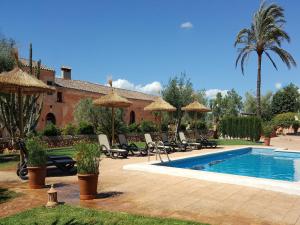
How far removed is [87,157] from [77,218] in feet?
4.87

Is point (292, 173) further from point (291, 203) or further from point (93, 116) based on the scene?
point (93, 116)

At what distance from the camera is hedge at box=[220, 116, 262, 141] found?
86.5 feet

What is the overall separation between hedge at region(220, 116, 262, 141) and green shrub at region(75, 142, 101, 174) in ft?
70.6

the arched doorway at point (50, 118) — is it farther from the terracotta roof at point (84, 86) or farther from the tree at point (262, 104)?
the tree at point (262, 104)

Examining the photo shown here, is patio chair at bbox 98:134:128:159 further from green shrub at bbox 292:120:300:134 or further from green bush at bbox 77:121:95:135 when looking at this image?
green shrub at bbox 292:120:300:134

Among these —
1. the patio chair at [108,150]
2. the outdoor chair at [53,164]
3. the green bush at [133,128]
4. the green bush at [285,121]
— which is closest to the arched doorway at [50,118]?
the green bush at [133,128]

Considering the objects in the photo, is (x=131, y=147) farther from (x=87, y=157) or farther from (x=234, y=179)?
(x=87, y=157)

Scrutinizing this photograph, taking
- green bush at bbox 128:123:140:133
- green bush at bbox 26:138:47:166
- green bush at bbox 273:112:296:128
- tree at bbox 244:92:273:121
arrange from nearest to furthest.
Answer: green bush at bbox 26:138:47:166
green bush at bbox 128:123:140:133
green bush at bbox 273:112:296:128
tree at bbox 244:92:273:121

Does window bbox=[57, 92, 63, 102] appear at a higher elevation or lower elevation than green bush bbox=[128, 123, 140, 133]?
higher

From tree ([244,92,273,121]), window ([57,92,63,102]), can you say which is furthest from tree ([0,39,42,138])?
tree ([244,92,273,121])

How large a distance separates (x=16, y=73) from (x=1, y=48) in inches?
269

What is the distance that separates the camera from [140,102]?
41.6m

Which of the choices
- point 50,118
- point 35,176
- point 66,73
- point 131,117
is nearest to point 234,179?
point 35,176

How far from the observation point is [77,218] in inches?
214
